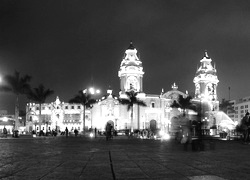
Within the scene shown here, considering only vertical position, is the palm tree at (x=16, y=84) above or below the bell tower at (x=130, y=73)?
below

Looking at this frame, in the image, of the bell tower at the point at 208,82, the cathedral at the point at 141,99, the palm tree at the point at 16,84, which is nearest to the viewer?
the palm tree at the point at 16,84

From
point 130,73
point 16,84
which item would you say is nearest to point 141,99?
point 130,73

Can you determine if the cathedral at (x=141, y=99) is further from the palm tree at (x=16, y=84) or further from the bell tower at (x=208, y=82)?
the palm tree at (x=16, y=84)

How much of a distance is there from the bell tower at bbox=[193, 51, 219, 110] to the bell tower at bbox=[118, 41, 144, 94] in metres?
18.8

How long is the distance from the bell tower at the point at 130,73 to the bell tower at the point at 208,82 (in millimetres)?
18805

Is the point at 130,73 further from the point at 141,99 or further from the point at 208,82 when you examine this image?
the point at 208,82

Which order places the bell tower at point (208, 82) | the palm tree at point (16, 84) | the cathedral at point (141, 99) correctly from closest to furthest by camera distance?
1. the palm tree at point (16, 84)
2. the cathedral at point (141, 99)
3. the bell tower at point (208, 82)

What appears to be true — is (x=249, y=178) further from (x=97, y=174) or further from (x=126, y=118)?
(x=126, y=118)

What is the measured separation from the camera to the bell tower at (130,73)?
89.8 m

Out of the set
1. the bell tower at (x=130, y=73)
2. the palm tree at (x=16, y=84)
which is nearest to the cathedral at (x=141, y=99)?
the bell tower at (x=130, y=73)

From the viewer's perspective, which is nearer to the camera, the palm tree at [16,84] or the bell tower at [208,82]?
the palm tree at [16,84]

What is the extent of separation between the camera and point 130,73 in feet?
294

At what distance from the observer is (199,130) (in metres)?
16.8

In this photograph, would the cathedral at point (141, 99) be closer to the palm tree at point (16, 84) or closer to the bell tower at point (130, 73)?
the bell tower at point (130, 73)
